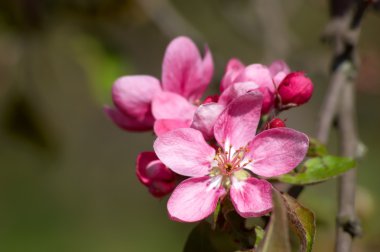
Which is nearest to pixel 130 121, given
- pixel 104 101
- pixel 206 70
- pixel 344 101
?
pixel 206 70

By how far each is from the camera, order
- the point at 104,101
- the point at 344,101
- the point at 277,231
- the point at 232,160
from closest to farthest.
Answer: the point at 277,231 → the point at 232,160 → the point at 344,101 → the point at 104,101

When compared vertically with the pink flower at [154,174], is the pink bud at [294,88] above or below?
above

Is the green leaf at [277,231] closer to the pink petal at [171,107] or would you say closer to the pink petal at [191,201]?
the pink petal at [191,201]

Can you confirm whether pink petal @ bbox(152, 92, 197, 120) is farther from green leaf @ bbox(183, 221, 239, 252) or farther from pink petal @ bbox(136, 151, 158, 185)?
green leaf @ bbox(183, 221, 239, 252)

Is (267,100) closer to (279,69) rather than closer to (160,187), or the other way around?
(279,69)

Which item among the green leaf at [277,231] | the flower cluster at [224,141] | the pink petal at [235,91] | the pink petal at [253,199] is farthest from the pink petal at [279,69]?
the green leaf at [277,231]

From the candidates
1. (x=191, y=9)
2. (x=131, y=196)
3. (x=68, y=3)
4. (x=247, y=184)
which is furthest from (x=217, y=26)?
(x=247, y=184)

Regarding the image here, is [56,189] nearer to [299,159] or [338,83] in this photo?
[338,83]

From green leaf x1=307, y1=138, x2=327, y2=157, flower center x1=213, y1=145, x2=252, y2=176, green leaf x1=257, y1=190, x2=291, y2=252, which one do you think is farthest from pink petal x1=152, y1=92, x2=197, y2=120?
green leaf x1=257, y1=190, x2=291, y2=252
